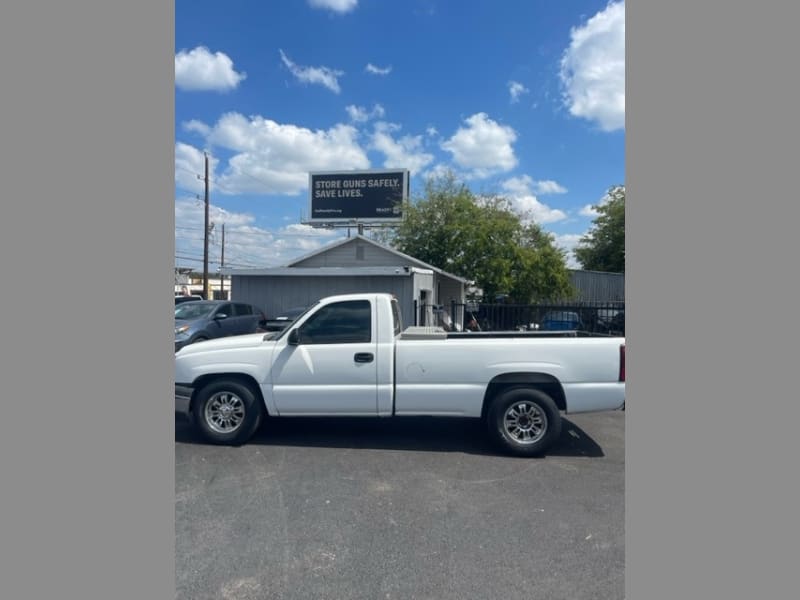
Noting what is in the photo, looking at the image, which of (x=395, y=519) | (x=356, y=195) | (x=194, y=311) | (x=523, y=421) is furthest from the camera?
(x=356, y=195)

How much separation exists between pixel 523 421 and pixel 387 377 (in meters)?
1.62

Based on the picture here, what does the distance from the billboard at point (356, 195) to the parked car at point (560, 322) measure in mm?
14449

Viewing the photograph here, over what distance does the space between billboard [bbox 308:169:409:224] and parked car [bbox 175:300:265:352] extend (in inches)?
600

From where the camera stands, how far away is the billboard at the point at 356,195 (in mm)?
27891

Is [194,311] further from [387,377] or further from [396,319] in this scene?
[387,377]

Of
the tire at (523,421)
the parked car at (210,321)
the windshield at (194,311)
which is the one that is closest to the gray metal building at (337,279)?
the parked car at (210,321)

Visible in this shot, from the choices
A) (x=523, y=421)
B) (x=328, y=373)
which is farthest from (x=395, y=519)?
(x=523, y=421)

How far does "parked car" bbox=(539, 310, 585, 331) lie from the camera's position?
1362cm

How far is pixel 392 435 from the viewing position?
5.58 meters

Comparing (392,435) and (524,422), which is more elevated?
(524,422)

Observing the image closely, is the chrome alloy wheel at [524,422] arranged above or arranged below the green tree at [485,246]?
below

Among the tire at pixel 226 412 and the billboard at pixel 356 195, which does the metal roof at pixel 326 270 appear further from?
the billboard at pixel 356 195

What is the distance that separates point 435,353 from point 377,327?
749mm

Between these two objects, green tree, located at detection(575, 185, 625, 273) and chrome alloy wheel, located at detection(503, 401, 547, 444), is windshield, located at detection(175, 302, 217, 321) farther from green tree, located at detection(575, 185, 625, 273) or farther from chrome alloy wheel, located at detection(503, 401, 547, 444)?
green tree, located at detection(575, 185, 625, 273)
